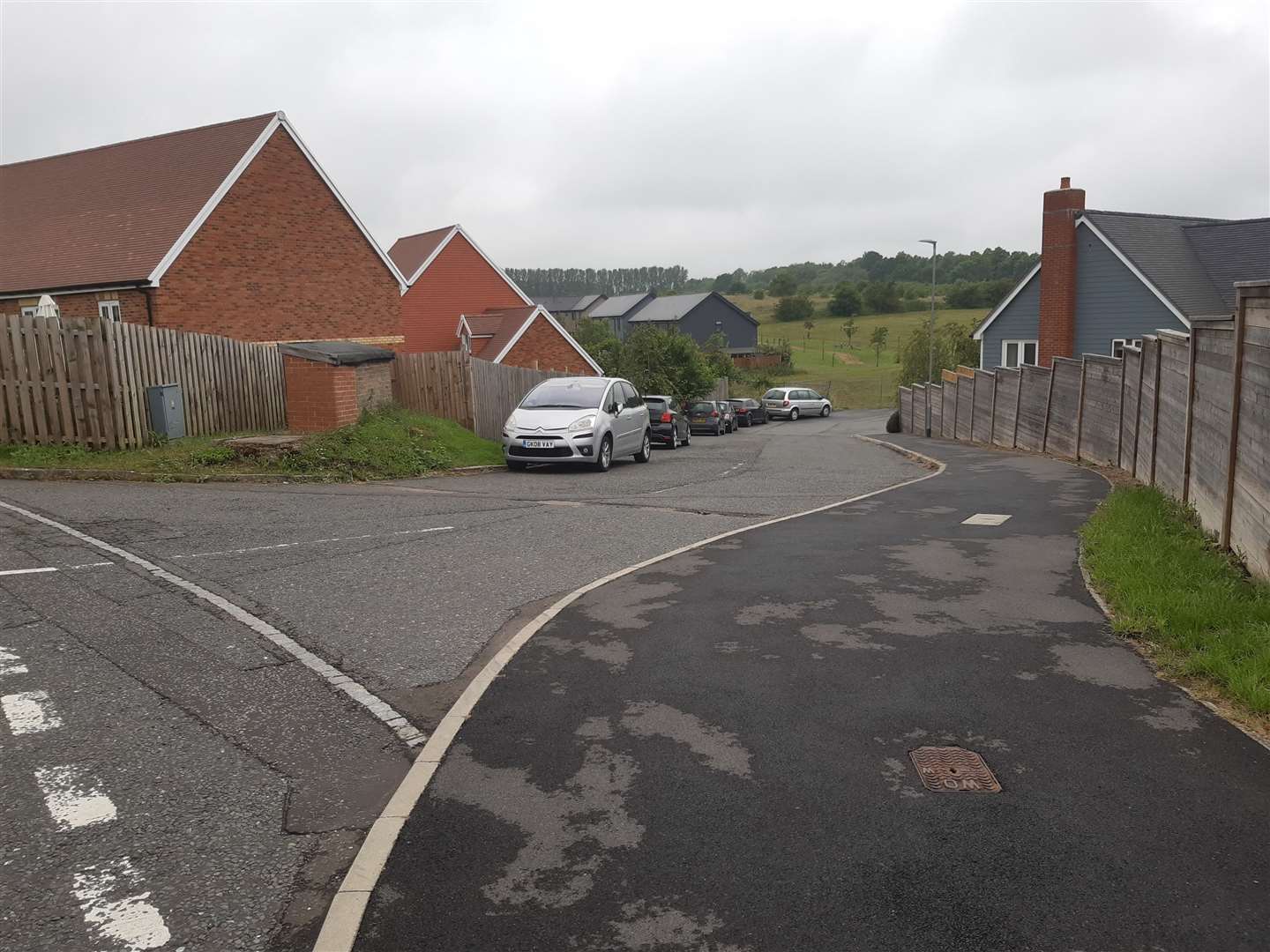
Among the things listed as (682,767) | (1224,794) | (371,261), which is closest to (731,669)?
(682,767)

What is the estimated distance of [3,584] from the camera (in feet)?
26.4

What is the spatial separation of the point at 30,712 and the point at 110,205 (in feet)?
82.4

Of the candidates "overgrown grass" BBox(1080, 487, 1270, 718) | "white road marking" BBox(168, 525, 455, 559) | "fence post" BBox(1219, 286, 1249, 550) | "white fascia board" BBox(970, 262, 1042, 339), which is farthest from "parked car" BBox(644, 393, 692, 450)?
"fence post" BBox(1219, 286, 1249, 550)

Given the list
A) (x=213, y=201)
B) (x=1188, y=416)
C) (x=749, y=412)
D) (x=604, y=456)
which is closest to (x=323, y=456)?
(x=604, y=456)

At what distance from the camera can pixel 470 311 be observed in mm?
43531

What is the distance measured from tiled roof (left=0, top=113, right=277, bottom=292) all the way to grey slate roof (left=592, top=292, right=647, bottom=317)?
84.4m

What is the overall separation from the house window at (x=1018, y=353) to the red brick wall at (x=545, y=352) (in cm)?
1594

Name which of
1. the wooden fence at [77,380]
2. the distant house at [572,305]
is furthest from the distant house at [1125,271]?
the distant house at [572,305]

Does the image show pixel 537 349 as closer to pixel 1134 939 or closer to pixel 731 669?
pixel 731 669

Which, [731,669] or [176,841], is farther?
[731,669]

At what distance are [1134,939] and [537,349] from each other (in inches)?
1435

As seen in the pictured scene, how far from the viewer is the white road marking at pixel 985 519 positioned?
1146 cm

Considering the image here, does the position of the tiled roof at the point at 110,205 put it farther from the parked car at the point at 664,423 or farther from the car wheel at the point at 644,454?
the parked car at the point at 664,423

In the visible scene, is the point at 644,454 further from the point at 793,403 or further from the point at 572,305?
the point at 572,305
